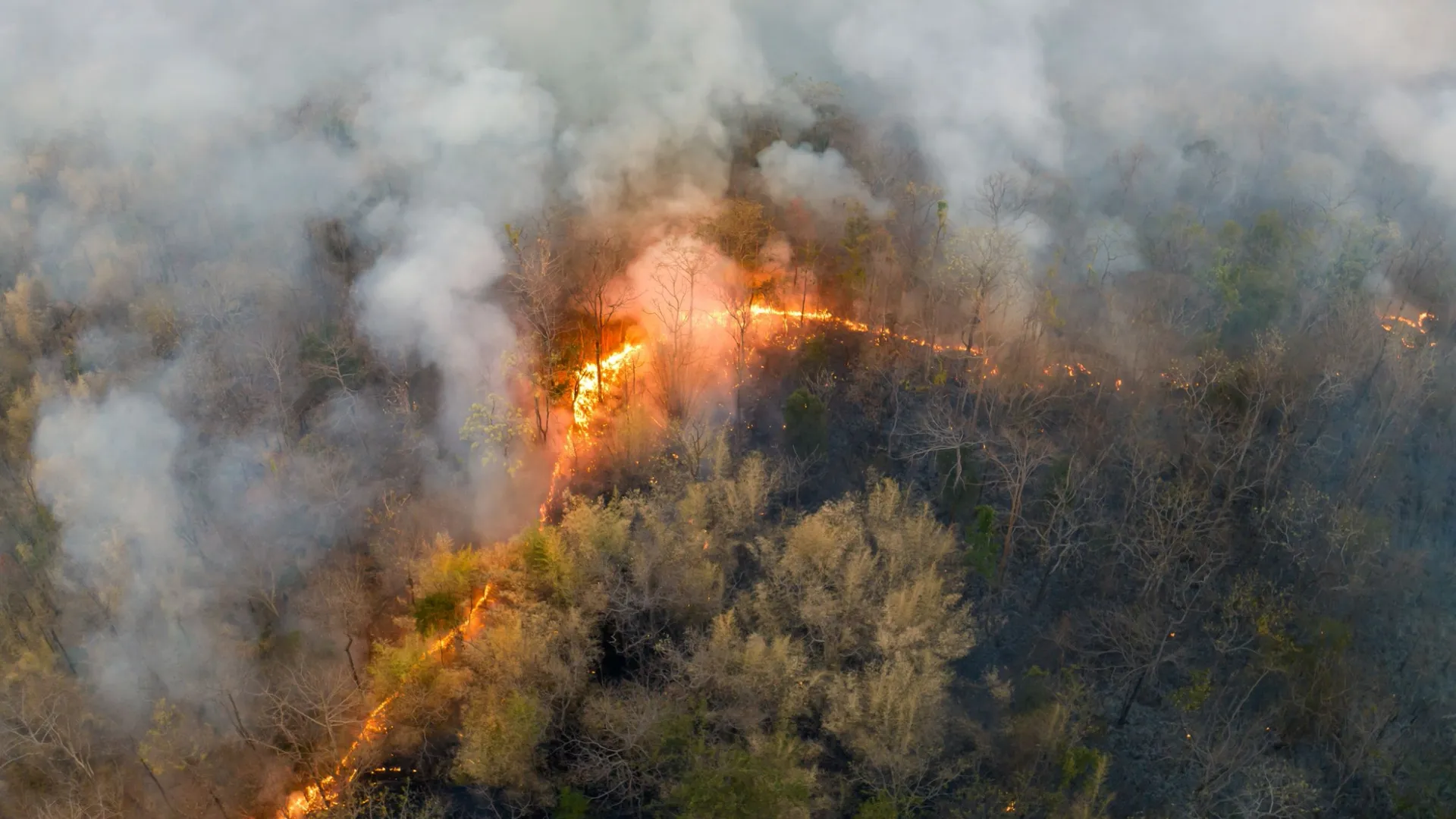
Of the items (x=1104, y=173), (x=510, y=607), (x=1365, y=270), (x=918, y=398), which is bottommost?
(x=510, y=607)

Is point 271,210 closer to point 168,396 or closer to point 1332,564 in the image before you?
point 168,396

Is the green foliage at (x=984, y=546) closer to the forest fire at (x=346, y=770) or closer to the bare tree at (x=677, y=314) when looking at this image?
the bare tree at (x=677, y=314)

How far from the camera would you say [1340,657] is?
101ft

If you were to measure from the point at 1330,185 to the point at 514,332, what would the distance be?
131 ft

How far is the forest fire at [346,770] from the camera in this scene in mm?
29516

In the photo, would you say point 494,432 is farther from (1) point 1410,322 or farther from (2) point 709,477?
(1) point 1410,322

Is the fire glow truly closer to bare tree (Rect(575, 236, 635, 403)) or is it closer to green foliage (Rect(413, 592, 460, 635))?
bare tree (Rect(575, 236, 635, 403))

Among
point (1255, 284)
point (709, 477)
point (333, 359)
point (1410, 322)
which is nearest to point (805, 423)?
point (709, 477)

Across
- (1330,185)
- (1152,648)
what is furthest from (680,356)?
(1330,185)

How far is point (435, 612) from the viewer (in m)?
32.4

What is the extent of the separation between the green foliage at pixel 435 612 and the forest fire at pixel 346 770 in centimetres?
54

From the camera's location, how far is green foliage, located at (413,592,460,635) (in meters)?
32.2

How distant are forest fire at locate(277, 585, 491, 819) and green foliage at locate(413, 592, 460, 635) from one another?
0.54m

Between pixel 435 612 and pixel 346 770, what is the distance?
5327mm
